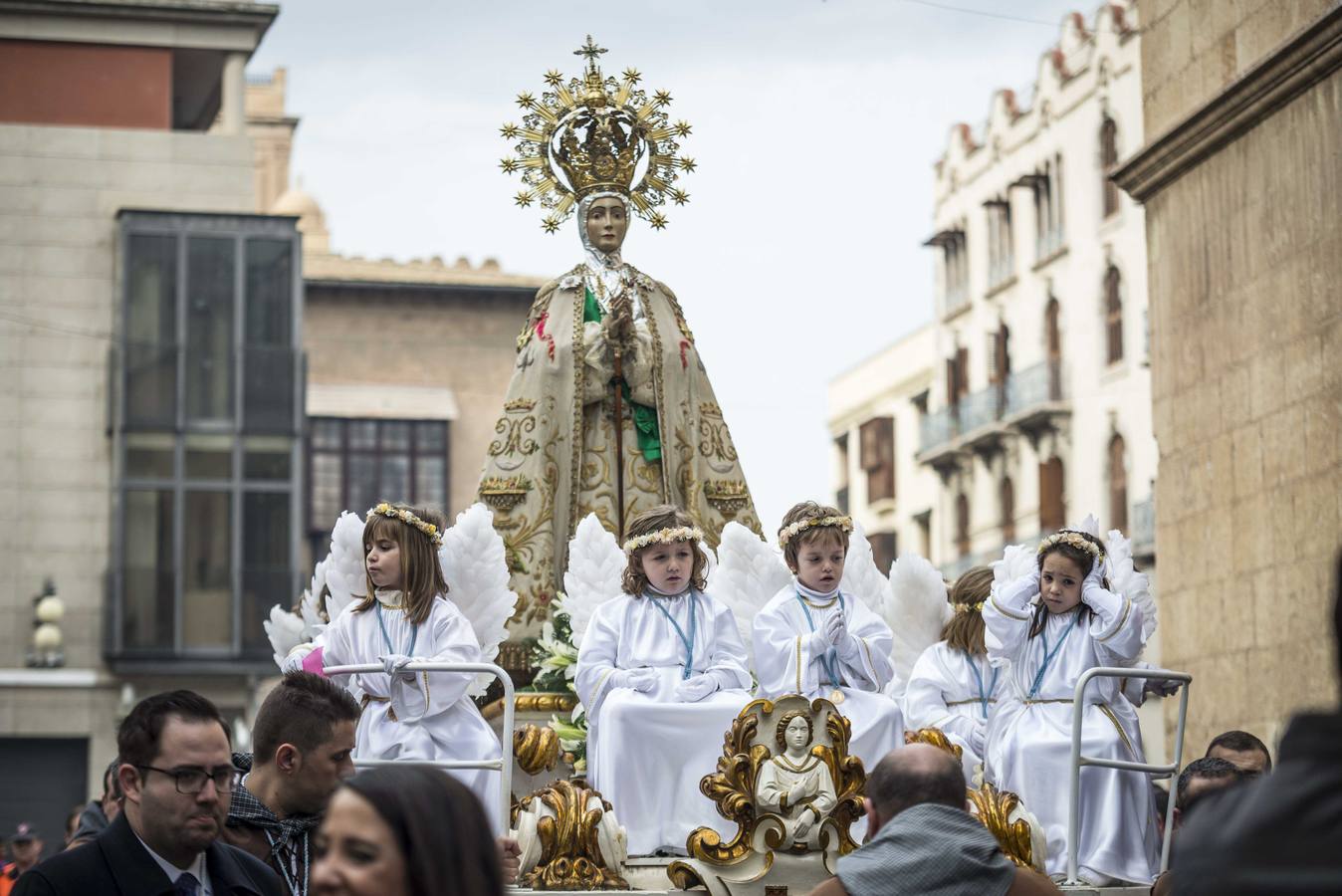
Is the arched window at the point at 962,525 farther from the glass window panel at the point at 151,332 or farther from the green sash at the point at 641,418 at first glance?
the green sash at the point at 641,418

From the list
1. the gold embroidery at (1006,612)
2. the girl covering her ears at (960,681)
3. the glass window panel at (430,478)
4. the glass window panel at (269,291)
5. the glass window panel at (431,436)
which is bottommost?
the girl covering her ears at (960,681)

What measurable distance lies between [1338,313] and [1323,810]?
9.18 meters

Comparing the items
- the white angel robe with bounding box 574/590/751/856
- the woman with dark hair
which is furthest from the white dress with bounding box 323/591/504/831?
the woman with dark hair

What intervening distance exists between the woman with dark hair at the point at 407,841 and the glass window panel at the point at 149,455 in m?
31.6

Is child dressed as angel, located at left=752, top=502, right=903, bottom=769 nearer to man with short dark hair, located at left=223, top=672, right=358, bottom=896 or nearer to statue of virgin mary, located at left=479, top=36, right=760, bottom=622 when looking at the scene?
statue of virgin mary, located at left=479, top=36, right=760, bottom=622

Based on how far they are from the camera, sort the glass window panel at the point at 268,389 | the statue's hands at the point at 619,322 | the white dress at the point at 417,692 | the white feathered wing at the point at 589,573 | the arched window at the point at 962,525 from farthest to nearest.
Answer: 1. the arched window at the point at 962,525
2. the glass window panel at the point at 268,389
3. the statue's hands at the point at 619,322
4. the white feathered wing at the point at 589,573
5. the white dress at the point at 417,692

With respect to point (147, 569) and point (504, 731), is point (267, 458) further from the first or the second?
point (504, 731)

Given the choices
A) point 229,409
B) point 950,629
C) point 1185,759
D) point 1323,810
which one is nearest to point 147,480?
point 229,409

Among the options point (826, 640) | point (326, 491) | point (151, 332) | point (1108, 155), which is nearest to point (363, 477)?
point (326, 491)

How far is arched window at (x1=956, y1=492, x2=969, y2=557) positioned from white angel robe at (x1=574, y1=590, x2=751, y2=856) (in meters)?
39.2

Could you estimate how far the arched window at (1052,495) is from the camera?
44.2 m

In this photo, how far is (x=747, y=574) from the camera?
1138 centimetres

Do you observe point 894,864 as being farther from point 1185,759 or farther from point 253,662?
point 253,662

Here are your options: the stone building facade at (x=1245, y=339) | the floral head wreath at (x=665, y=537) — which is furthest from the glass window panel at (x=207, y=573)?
the floral head wreath at (x=665, y=537)
